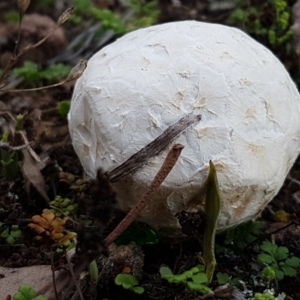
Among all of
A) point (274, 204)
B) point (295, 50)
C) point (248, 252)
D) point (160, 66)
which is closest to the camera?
point (160, 66)

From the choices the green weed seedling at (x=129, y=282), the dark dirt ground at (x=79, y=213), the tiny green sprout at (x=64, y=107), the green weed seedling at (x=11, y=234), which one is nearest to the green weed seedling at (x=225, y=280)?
the dark dirt ground at (x=79, y=213)

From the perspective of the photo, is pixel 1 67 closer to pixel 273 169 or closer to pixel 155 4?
pixel 155 4

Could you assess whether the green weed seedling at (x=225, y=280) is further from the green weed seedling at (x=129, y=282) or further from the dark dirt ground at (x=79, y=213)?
the green weed seedling at (x=129, y=282)

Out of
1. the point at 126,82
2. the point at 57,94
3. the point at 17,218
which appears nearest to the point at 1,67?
the point at 57,94

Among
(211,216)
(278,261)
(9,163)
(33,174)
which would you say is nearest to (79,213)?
(33,174)

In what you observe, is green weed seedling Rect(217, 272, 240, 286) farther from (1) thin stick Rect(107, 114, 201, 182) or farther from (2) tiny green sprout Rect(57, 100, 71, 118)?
(2) tiny green sprout Rect(57, 100, 71, 118)

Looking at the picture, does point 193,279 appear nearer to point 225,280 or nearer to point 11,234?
point 225,280

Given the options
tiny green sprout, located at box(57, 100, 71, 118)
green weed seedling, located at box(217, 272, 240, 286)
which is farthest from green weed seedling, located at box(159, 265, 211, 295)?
tiny green sprout, located at box(57, 100, 71, 118)
